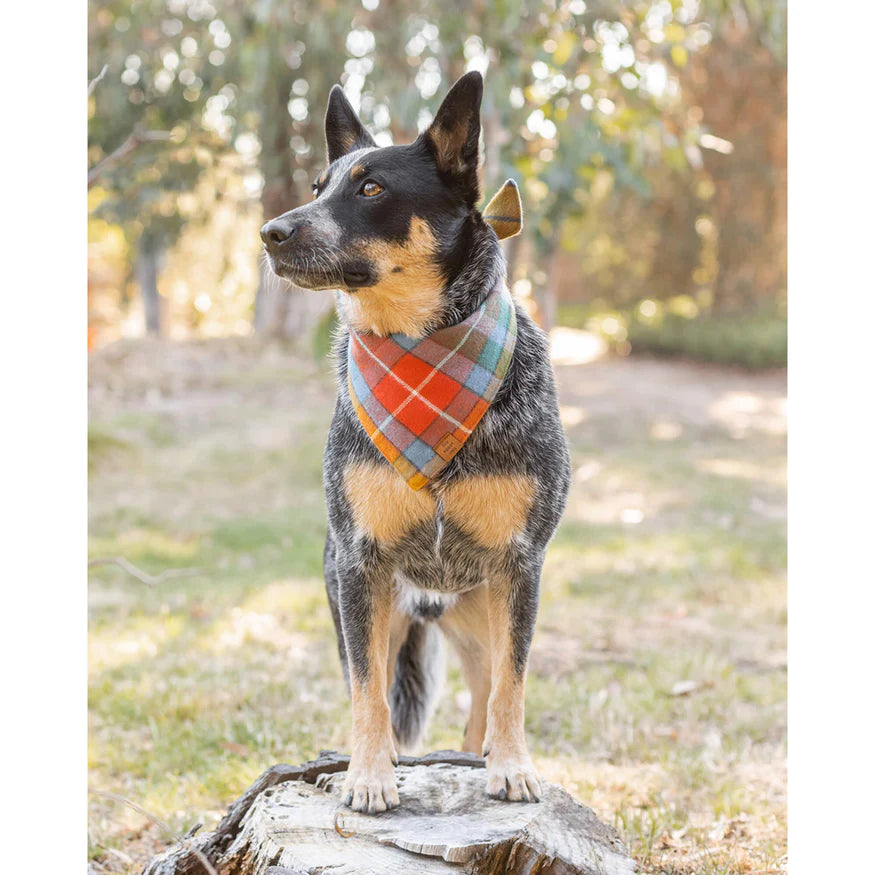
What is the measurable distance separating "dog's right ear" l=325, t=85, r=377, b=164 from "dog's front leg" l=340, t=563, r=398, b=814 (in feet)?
3.59

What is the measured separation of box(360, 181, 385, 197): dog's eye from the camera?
2.23 metres

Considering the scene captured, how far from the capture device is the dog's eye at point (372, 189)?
2234mm

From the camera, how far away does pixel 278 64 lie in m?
9.28

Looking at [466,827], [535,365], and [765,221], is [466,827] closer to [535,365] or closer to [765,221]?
[535,365]

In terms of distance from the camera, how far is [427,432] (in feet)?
7.43

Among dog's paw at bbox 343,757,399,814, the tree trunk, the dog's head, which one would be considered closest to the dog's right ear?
the dog's head

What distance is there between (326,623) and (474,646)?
2.86m

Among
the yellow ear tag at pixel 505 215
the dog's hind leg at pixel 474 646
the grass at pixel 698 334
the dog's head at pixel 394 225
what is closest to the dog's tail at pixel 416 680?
the dog's hind leg at pixel 474 646

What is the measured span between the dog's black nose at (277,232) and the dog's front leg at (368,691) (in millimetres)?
839

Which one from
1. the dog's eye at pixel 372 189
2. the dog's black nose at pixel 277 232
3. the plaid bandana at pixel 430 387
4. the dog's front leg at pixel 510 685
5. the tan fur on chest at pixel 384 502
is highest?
the dog's eye at pixel 372 189

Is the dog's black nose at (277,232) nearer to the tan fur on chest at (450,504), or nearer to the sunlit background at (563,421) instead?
the tan fur on chest at (450,504)

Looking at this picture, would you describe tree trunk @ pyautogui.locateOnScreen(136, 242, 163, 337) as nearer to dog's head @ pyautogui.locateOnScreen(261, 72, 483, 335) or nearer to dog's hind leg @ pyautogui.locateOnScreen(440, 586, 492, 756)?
dog's hind leg @ pyautogui.locateOnScreen(440, 586, 492, 756)
